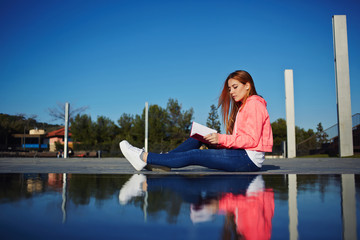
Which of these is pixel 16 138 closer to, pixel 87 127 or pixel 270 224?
Answer: pixel 87 127

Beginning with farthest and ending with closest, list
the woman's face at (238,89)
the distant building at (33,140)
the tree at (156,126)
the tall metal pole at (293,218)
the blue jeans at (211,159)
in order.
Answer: the distant building at (33,140) → the tree at (156,126) → the woman's face at (238,89) → the blue jeans at (211,159) → the tall metal pole at (293,218)

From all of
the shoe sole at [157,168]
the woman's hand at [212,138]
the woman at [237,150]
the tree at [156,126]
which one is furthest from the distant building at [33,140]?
the woman's hand at [212,138]

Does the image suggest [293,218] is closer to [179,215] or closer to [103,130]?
[179,215]

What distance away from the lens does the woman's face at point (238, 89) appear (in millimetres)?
2873

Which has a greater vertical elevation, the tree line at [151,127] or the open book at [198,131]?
the tree line at [151,127]

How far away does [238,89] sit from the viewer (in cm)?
287

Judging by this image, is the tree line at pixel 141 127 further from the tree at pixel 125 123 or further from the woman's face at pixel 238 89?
the woman's face at pixel 238 89

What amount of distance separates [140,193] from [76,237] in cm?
69

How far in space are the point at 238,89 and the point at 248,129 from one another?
0.49 m

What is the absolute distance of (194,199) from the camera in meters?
1.20

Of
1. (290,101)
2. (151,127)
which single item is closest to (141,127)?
(151,127)

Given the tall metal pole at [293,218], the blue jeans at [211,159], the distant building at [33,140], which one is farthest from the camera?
the distant building at [33,140]

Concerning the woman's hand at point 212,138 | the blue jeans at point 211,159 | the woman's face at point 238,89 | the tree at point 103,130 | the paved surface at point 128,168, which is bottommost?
the paved surface at point 128,168

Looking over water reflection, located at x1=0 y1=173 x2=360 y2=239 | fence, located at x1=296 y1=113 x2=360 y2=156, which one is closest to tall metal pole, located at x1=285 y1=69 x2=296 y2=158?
fence, located at x1=296 y1=113 x2=360 y2=156
